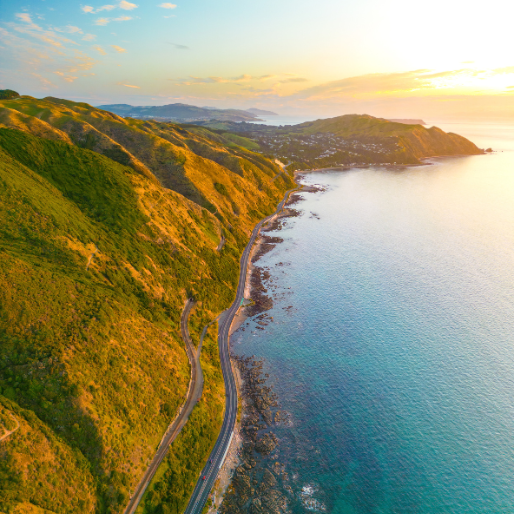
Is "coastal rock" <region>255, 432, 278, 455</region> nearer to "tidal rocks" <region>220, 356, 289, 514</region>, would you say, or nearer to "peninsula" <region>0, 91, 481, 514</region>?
"tidal rocks" <region>220, 356, 289, 514</region>

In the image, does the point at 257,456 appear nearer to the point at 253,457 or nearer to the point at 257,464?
Answer: the point at 253,457

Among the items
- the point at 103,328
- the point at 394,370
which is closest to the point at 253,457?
the point at 103,328

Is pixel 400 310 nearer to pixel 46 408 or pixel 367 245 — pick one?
pixel 367 245

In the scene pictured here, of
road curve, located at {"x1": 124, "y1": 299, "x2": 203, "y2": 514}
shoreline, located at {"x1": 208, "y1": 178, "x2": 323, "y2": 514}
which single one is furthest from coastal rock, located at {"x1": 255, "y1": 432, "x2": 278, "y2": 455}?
road curve, located at {"x1": 124, "y1": 299, "x2": 203, "y2": 514}

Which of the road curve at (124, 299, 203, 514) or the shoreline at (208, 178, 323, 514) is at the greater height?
the road curve at (124, 299, 203, 514)

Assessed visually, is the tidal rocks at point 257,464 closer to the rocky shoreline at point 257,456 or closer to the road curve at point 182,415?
the rocky shoreline at point 257,456

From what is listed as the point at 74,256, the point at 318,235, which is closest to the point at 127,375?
the point at 74,256
